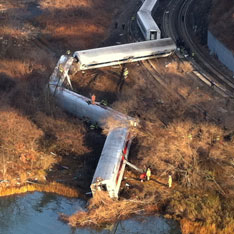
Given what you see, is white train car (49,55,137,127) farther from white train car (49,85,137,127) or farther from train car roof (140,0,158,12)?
train car roof (140,0,158,12)

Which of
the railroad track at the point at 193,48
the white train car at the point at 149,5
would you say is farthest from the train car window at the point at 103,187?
the white train car at the point at 149,5

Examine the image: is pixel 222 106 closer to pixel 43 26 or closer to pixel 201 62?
pixel 201 62

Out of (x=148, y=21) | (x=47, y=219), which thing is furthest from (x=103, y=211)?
(x=148, y=21)

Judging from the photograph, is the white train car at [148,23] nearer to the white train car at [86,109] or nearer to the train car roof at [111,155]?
the white train car at [86,109]

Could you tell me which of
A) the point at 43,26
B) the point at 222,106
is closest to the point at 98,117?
the point at 222,106

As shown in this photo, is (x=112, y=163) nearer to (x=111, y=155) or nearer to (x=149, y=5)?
(x=111, y=155)

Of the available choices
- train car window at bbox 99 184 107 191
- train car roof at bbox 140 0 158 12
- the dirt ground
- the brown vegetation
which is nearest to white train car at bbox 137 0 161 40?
train car roof at bbox 140 0 158 12
